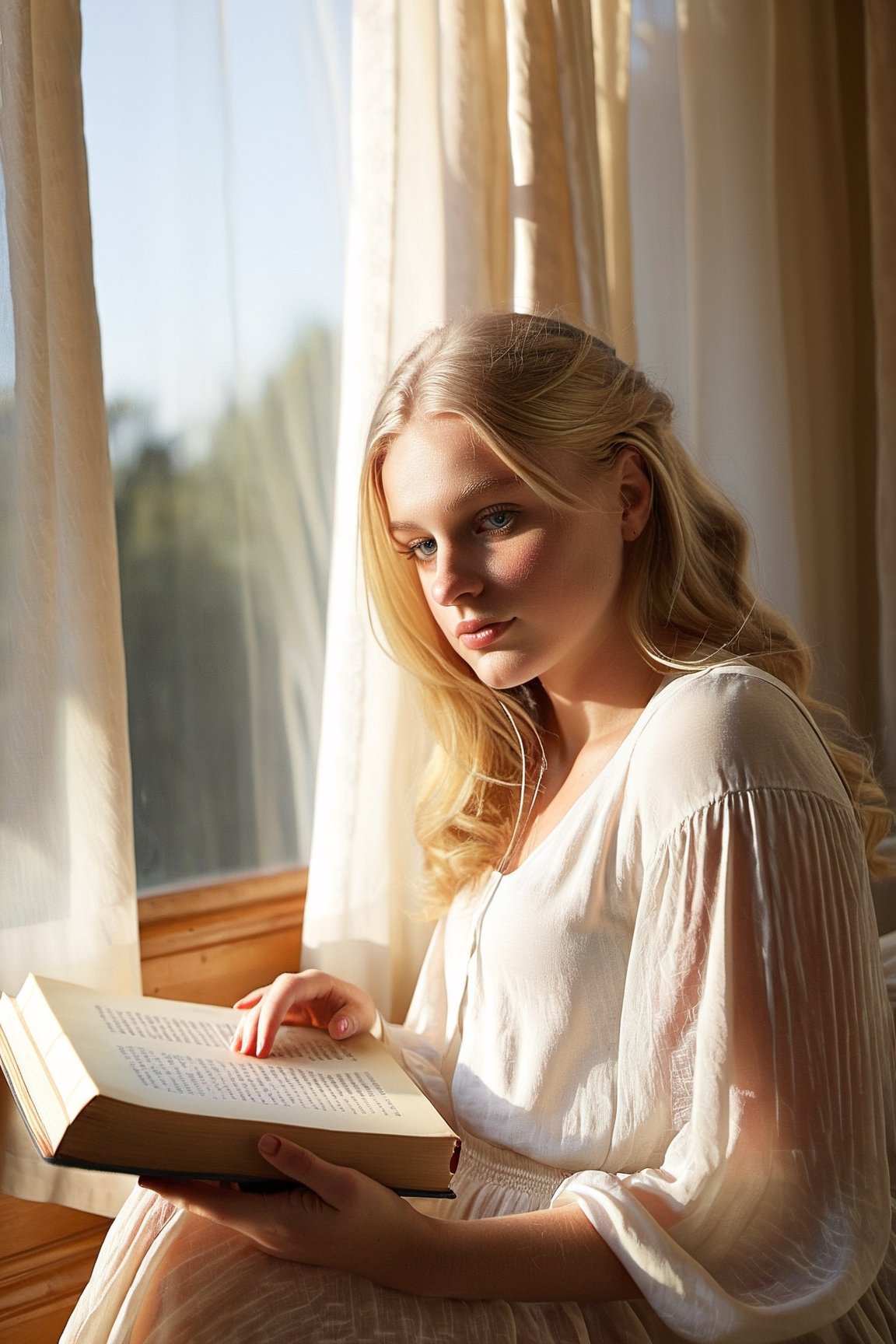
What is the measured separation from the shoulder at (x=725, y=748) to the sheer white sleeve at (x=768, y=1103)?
15 mm

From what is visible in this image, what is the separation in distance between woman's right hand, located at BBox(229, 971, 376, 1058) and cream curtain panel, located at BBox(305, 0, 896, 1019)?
0.92 ft

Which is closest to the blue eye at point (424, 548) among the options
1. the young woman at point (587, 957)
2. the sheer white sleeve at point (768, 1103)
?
the young woman at point (587, 957)

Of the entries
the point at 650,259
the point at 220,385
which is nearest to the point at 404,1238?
the point at 220,385

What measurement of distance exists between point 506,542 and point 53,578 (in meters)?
0.45

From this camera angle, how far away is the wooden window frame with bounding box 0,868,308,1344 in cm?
123

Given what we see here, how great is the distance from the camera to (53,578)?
1.14m

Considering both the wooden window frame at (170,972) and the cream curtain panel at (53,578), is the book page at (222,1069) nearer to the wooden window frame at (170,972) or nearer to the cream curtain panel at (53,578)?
the cream curtain panel at (53,578)

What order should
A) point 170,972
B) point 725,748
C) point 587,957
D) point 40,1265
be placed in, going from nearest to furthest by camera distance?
point 725,748 < point 587,957 < point 40,1265 < point 170,972

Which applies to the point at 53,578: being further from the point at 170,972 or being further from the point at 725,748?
the point at 725,748

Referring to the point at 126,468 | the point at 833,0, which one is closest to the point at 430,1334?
the point at 126,468

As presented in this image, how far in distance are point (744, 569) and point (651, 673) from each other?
0.17 metres

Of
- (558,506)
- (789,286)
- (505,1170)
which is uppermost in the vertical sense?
(789,286)

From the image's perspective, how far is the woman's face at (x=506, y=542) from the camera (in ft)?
3.32

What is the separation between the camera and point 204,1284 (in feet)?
2.73
